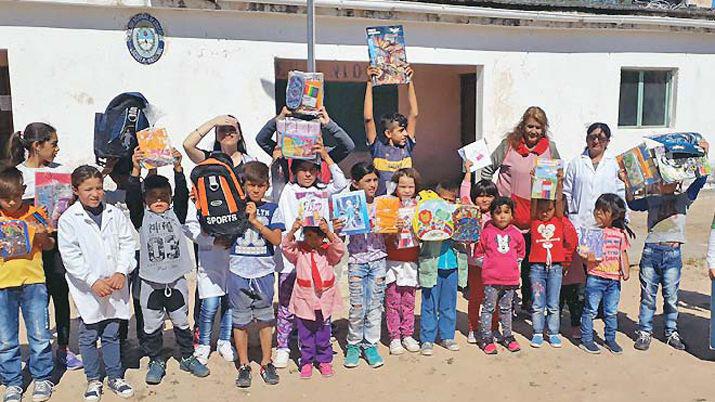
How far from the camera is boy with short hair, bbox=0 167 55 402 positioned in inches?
145

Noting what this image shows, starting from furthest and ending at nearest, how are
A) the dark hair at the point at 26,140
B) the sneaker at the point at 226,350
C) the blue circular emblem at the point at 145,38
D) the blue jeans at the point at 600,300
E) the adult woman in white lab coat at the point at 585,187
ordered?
the blue circular emblem at the point at 145,38
the adult woman in white lab coat at the point at 585,187
the blue jeans at the point at 600,300
the sneaker at the point at 226,350
the dark hair at the point at 26,140

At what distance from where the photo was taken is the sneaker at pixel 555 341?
15.0 ft

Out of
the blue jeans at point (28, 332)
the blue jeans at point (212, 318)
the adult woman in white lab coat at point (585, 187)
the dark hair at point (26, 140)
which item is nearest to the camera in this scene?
the blue jeans at point (28, 332)

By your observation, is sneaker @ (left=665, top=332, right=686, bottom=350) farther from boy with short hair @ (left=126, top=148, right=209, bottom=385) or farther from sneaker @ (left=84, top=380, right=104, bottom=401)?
sneaker @ (left=84, top=380, right=104, bottom=401)

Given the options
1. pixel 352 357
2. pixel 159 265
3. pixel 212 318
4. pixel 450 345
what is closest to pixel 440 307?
pixel 450 345

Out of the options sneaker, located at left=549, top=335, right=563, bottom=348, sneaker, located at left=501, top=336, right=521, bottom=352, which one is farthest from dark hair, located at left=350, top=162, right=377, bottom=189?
sneaker, located at left=549, top=335, right=563, bottom=348

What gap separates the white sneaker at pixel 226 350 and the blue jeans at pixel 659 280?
10.1 feet

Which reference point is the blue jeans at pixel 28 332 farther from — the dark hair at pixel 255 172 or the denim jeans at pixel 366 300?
the denim jeans at pixel 366 300

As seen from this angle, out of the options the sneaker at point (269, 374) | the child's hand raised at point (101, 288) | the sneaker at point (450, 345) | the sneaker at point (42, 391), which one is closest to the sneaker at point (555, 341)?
the sneaker at point (450, 345)

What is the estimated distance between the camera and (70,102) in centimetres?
676

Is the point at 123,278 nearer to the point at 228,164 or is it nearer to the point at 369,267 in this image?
the point at 228,164

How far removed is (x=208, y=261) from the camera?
163 inches

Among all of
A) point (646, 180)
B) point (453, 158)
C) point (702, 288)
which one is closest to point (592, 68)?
point (453, 158)

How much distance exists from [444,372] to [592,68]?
753 cm
